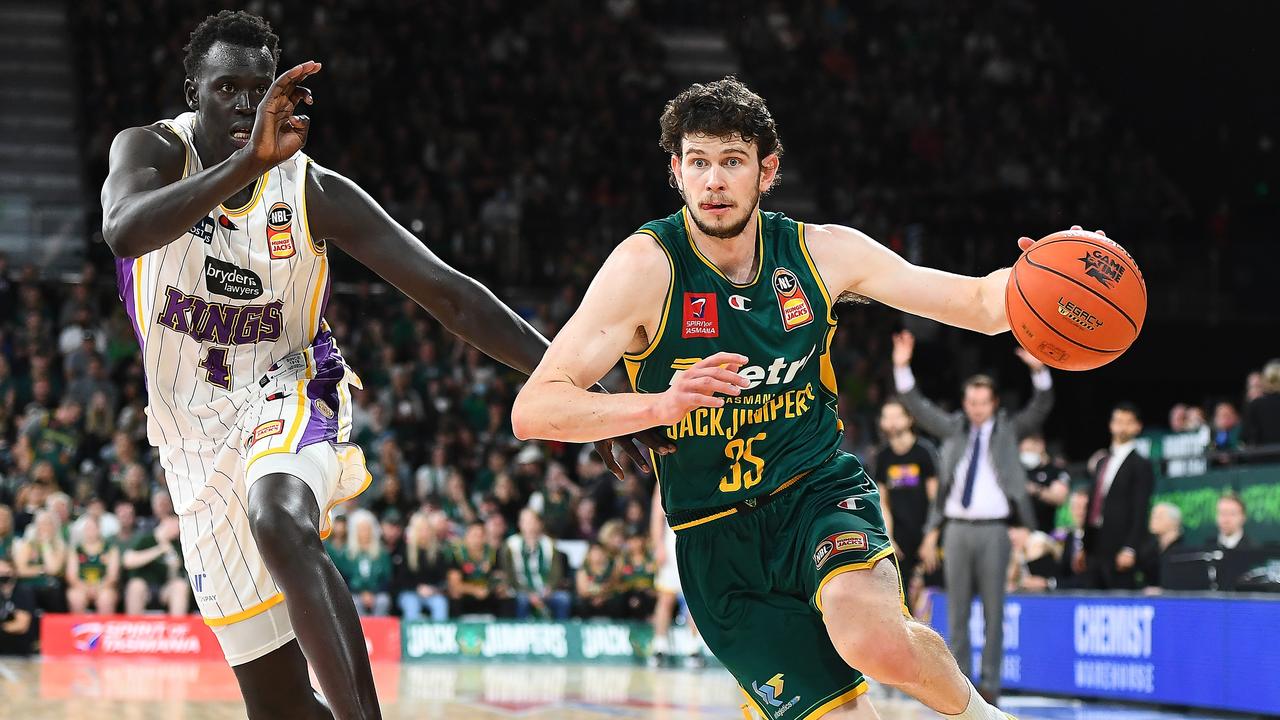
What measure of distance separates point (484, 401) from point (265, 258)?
42.1 feet

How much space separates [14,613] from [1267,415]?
1120cm

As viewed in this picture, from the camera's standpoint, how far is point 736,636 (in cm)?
392

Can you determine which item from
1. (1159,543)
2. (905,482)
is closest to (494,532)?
(905,482)

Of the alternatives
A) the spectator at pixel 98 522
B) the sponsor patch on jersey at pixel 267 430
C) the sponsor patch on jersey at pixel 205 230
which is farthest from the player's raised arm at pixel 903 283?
the spectator at pixel 98 522

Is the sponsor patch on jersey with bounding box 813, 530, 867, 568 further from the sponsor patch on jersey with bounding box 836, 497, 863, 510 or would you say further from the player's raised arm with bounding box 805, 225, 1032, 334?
the player's raised arm with bounding box 805, 225, 1032, 334

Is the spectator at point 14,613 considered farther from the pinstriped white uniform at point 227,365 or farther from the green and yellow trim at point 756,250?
the green and yellow trim at point 756,250

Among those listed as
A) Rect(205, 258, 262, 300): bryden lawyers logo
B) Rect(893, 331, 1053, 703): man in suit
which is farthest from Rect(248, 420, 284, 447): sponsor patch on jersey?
Rect(893, 331, 1053, 703): man in suit

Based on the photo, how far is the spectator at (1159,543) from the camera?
35.4ft

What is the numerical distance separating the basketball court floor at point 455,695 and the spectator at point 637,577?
1.59 meters

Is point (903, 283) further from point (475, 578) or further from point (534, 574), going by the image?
point (475, 578)

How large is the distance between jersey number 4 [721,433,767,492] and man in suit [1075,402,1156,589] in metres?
7.04

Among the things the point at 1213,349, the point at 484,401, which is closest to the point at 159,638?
the point at 484,401

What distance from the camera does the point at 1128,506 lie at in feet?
33.9

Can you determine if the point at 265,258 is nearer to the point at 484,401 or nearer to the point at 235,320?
the point at 235,320
